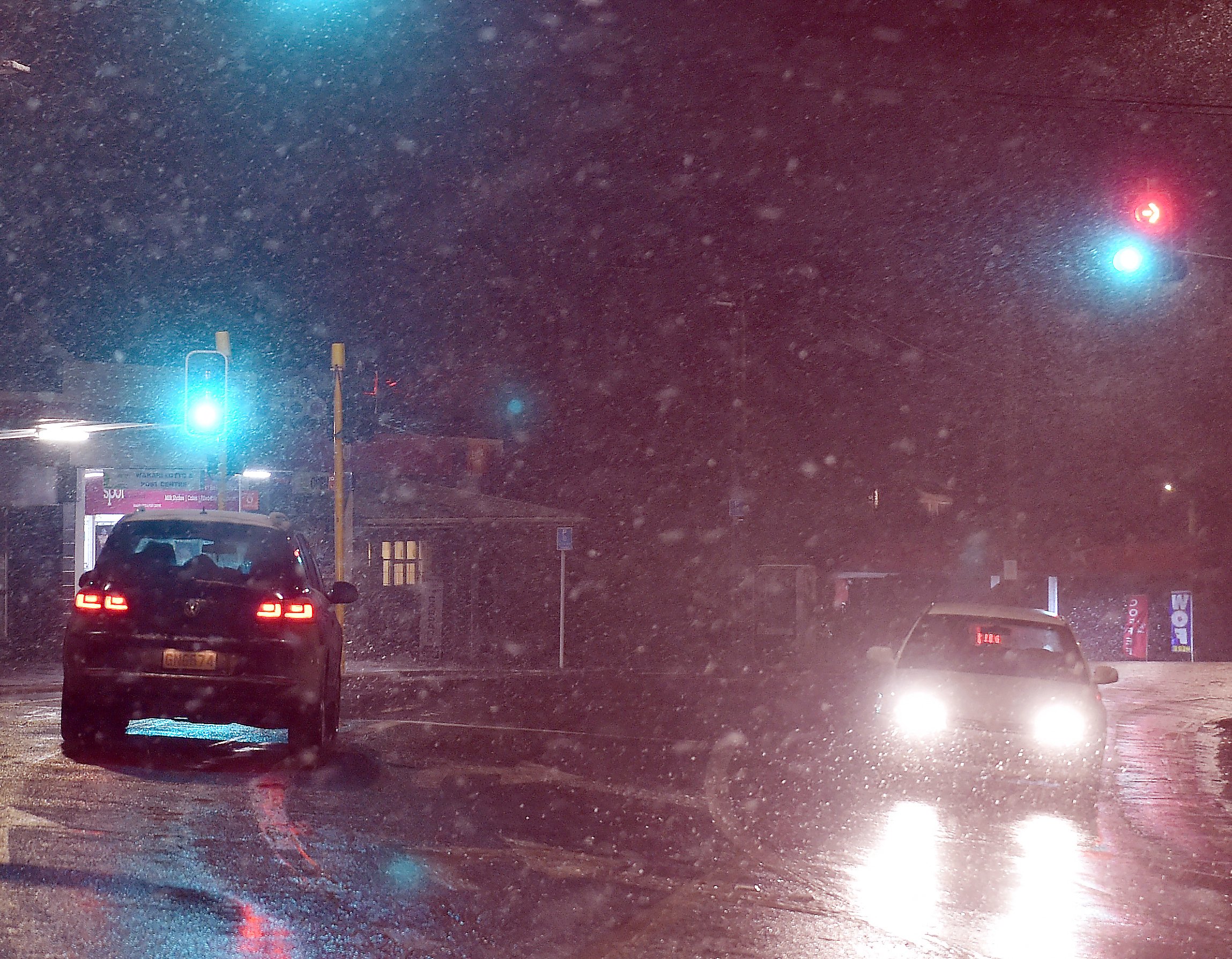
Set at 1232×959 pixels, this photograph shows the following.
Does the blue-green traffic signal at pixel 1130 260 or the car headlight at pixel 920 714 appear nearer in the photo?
the car headlight at pixel 920 714

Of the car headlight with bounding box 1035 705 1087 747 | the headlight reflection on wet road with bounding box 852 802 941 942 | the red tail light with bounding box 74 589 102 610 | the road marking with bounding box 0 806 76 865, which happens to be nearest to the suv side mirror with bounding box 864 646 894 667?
the car headlight with bounding box 1035 705 1087 747

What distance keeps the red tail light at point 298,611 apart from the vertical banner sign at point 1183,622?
46.4m

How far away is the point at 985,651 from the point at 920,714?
1541mm

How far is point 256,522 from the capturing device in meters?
11.1

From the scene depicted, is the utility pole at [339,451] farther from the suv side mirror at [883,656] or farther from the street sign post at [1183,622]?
the street sign post at [1183,622]

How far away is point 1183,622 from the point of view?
5184 centimetres

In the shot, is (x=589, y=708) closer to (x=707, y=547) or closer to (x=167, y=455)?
(x=167, y=455)

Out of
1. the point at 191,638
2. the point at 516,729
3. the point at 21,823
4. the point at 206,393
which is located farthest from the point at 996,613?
the point at 206,393

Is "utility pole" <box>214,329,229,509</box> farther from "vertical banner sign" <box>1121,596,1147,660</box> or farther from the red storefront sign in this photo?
"vertical banner sign" <box>1121,596,1147,660</box>

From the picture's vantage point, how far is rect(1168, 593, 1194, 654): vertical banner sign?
51.6 meters

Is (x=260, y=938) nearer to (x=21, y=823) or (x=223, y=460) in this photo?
(x=21, y=823)

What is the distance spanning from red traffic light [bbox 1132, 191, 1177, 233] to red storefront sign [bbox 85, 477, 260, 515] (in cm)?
1494

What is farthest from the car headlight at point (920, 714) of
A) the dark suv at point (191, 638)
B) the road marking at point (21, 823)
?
the road marking at point (21, 823)

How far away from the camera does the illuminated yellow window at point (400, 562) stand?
2975cm
